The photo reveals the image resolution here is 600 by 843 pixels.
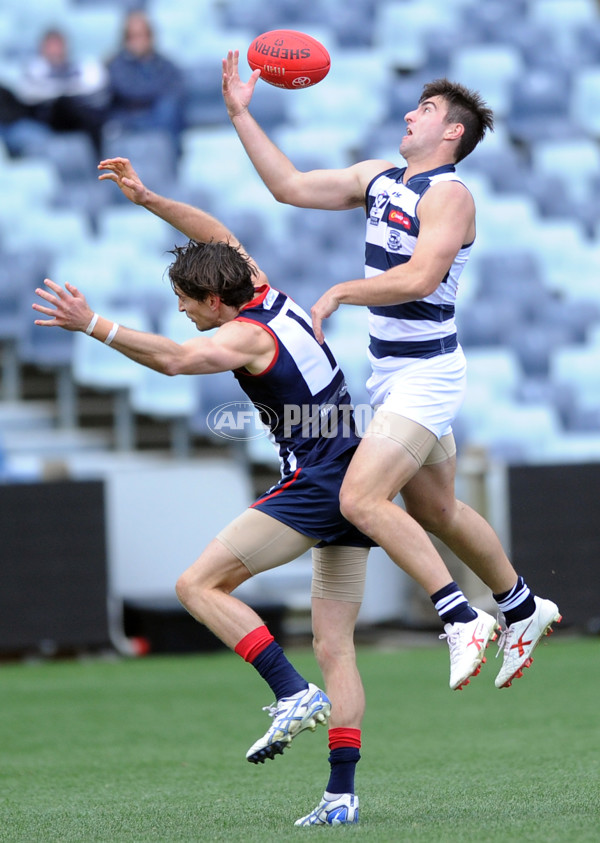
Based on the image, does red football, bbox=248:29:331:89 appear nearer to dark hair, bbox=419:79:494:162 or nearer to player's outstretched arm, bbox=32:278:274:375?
dark hair, bbox=419:79:494:162

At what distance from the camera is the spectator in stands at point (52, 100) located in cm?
1250

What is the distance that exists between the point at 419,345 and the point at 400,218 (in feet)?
1.50

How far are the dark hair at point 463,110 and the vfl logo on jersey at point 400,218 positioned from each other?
0.35 m

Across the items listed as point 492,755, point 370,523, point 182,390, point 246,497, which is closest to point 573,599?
point 246,497

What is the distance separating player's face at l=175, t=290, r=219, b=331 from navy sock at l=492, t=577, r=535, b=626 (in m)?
1.51

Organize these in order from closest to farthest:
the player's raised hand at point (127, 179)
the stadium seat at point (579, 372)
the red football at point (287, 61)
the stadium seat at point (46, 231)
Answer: the player's raised hand at point (127, 179) < the red football at point (287, 61) < the stadium seat at point (46, 231) < the stadium seat at point (579, 372)

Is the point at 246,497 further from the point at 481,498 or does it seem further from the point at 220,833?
the point at 220,833

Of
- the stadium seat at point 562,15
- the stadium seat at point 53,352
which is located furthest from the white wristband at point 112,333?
the stadium seat at point 562,15

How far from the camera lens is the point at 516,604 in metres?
5.10

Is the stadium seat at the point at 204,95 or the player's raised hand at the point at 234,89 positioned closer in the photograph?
the player's raised hand at the point at 234,89

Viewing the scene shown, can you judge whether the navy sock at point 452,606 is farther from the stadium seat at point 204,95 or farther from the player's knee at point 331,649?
the stadium seat at point 204,95

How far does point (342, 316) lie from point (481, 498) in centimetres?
223

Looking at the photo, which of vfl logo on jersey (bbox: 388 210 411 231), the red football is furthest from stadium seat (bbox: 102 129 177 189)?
vfl logo on jersey (bbox: 388 210 411 231)

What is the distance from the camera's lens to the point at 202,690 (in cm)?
863
